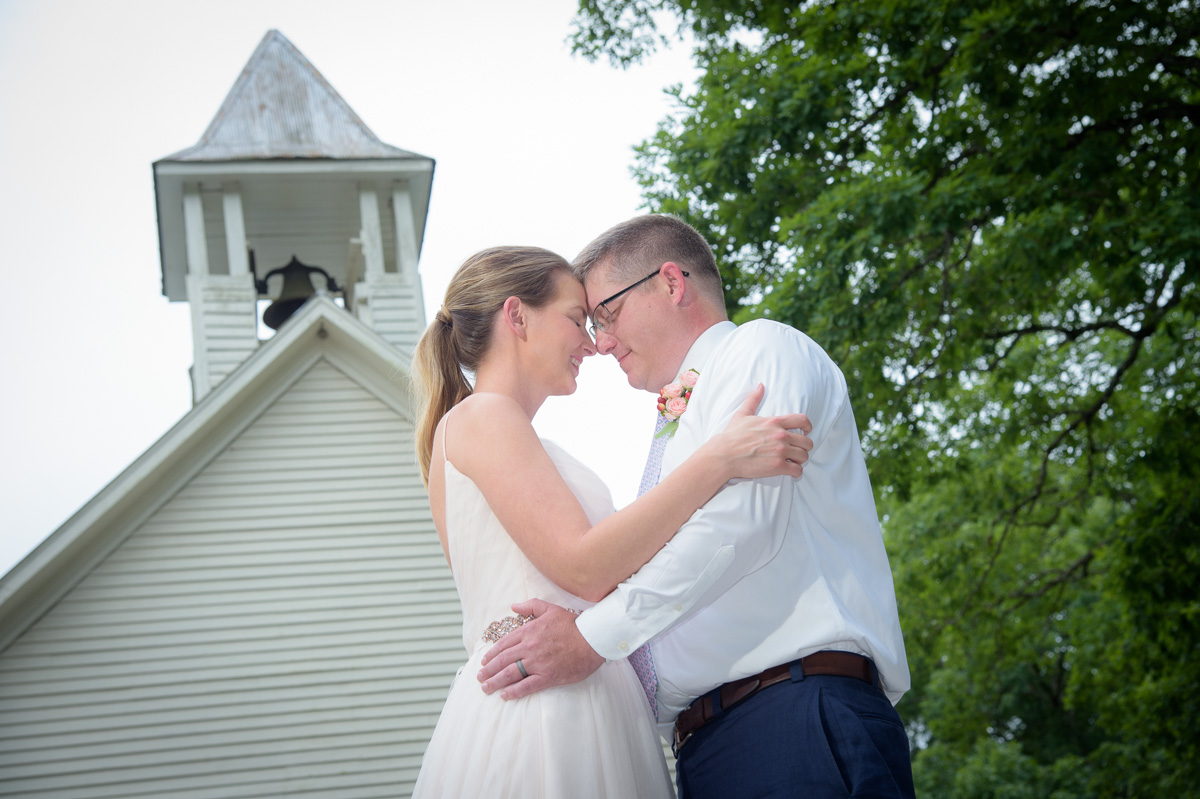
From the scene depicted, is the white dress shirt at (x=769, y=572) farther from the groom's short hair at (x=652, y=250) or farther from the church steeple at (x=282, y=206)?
the church steeple at (x=282, y=206)

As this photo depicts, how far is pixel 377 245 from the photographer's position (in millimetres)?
13305

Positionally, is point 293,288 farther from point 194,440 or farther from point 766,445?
point 766,445

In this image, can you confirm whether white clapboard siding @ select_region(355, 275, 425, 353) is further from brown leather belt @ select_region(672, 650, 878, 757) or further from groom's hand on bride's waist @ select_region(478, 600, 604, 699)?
brown leather belt @ select_region(672, 650, 878, 757)

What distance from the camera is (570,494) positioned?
114 inches

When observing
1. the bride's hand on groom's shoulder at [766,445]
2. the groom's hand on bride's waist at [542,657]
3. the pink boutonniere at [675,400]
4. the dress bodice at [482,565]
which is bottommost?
the groom's hand on bride's waist at [542,657]

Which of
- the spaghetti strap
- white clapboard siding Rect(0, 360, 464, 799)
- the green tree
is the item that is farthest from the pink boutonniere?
white clapboard siding Rect(0, 360, 464, 799)

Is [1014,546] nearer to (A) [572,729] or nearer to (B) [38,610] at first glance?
(B) [38,610]

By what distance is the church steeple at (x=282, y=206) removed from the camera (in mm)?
12648

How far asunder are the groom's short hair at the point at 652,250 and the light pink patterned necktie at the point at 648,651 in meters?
0.53

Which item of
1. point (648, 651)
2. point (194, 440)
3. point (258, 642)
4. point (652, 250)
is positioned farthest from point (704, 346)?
point (194, 440)

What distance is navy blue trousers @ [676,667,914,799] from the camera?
2367 mm

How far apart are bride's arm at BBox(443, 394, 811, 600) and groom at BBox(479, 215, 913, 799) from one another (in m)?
0.06

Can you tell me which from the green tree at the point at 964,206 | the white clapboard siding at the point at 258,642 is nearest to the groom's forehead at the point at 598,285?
the green tree at the point at 964,206

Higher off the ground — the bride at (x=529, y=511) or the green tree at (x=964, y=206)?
the green tree at (x=964, y=206)
